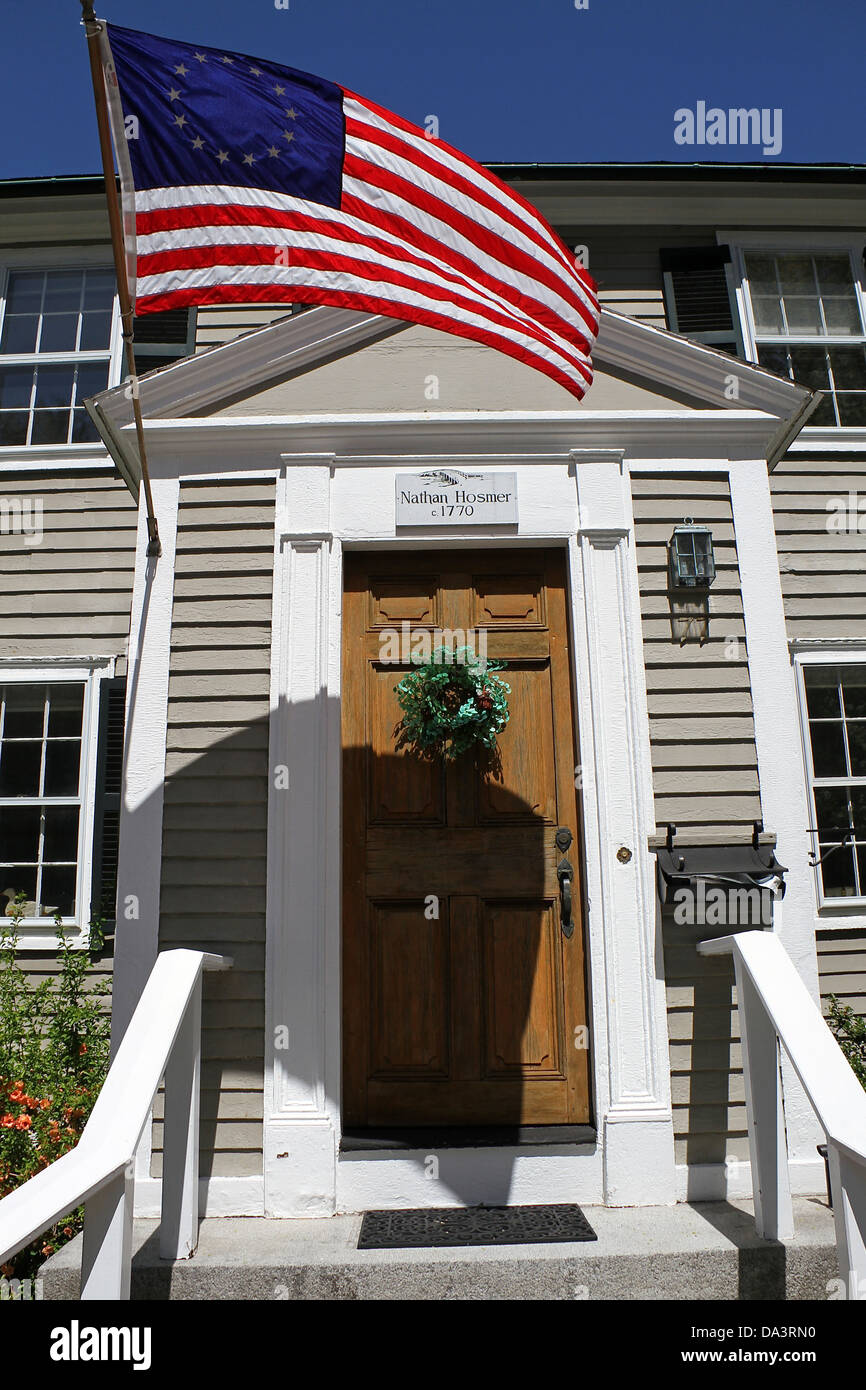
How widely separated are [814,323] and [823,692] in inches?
106

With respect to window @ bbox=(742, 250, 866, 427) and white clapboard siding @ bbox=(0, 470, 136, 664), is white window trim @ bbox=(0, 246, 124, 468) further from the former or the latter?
window @ bbox=(742, 250, 866, 427)

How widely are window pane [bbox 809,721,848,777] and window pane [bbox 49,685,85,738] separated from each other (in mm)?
4390

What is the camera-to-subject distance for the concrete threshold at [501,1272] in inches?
125

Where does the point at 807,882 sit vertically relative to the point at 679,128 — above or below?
below

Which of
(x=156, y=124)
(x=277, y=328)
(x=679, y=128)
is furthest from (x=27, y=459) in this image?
(x=679, y=128)

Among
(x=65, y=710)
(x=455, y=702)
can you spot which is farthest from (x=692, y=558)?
(x=65, y=710)

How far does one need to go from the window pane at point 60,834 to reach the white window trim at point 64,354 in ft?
7.65

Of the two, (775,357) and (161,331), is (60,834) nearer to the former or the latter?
(161,331)

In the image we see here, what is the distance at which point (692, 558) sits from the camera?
4477mm

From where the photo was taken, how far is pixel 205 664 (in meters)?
4.42

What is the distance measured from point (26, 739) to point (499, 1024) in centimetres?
347
